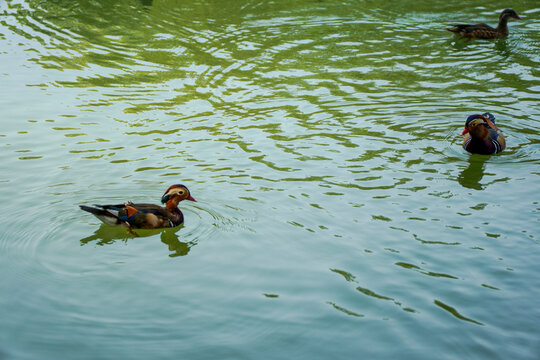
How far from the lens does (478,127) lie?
38.8 ft

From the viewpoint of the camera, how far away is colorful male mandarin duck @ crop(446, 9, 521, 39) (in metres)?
19.3

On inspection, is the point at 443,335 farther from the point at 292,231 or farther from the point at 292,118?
the point at 292,118

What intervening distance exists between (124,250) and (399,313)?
155 inches

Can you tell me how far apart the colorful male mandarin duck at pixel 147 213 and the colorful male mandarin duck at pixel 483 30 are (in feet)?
42.5

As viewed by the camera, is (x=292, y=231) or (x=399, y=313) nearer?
(x=399, y=313)

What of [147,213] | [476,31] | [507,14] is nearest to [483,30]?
[476,31]

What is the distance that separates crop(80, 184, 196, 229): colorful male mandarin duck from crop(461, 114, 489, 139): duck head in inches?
220

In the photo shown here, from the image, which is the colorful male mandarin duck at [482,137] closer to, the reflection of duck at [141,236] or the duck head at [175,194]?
the duck head at [175,194]

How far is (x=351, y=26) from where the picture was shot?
21.0 metres

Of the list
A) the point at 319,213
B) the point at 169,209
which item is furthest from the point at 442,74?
the point at 169,209

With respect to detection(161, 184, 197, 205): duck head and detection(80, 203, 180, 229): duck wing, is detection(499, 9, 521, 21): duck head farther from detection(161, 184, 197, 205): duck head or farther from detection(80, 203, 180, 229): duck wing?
detection(80, 203, 180, 229): duck wing

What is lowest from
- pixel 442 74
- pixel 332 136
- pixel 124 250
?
pixel 124 250

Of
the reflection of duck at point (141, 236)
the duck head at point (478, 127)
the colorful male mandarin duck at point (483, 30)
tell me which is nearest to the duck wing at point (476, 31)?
the colorful male mandarin duck at point (483, 30)

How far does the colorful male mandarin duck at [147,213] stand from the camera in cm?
912
